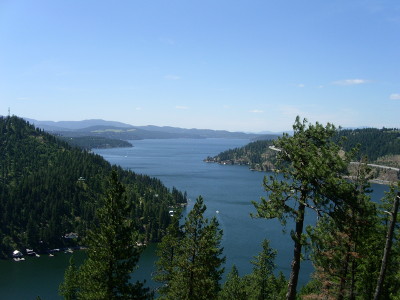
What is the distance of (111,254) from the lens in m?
25.0

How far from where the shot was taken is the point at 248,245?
101000 mm

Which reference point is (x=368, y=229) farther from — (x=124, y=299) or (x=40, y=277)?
(x=40, y=277)

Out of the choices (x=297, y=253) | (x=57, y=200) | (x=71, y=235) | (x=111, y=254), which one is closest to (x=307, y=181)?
(x=297, y=253)

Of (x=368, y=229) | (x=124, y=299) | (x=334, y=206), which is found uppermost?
(x=334, y=206)

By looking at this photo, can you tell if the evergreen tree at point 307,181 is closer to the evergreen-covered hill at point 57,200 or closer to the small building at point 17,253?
the evergreen-covered hill at point 57,200

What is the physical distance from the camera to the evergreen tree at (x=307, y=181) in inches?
642

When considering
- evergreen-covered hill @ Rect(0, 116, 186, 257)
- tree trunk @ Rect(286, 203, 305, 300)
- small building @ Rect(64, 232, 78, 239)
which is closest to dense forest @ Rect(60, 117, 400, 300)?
tree trunk @ Rect(286, 203, 305, 300)

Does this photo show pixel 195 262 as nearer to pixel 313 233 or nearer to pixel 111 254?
pixel 111 254

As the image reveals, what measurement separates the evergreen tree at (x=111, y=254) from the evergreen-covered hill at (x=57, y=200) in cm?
6962

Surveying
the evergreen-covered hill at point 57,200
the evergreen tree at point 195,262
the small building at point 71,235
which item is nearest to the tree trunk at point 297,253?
the evergreen tree at point 195,262

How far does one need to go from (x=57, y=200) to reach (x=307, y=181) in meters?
136

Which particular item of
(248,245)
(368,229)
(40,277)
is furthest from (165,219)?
(368,229)

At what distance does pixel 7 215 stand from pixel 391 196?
132m

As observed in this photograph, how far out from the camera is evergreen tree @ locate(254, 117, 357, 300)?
16297 millimetres
